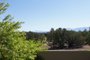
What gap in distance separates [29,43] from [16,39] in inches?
31.7

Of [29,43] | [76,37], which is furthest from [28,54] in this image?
[76,37]

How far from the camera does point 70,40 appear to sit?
56.5 metres

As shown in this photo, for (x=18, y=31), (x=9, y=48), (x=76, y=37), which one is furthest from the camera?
(x=76, y=37)

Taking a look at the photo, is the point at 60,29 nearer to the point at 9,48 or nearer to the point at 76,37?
the point at 76,37

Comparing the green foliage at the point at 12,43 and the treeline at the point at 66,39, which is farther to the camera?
the treeline at the point at 66,39

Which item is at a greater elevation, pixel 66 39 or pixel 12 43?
pixel 12 43

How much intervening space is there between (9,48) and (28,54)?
109 centimetres

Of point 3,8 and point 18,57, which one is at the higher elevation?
point 3,8

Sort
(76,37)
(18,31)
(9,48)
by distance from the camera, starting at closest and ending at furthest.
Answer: (9,48)
(18,31)
(76,37)

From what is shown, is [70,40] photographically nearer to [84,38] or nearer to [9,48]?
[84,38]

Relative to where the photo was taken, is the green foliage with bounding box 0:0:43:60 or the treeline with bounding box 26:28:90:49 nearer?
the green foliage with bounding box 0:0:43:60

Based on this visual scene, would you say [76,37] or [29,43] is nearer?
[29,43]

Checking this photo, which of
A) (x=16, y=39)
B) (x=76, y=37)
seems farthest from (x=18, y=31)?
(x=76, y=37)

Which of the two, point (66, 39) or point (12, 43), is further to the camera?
point (66, 39)
